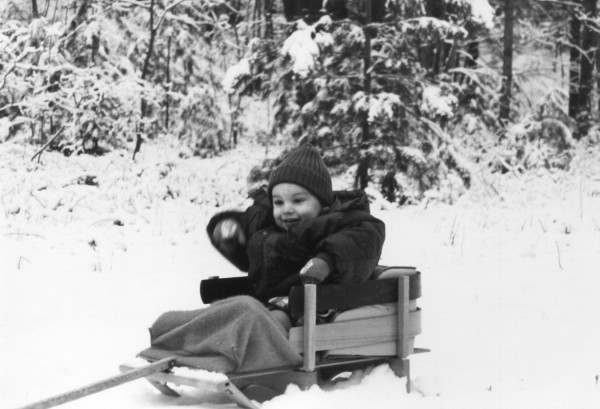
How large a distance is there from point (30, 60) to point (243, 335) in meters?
9.35

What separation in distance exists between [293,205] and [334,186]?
6401 millimetres

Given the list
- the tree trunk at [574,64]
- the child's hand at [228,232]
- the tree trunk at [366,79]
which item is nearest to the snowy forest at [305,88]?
the tree trunk at [366,79]

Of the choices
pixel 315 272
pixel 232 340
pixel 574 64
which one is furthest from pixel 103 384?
pixel 574 64

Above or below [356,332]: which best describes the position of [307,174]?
above

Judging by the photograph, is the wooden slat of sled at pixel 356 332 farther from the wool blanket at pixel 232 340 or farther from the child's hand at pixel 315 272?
the child's hand at pixel 315 272

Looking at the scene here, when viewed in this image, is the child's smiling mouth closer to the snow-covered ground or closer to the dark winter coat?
the dark winter coat

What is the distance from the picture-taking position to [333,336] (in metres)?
4.18

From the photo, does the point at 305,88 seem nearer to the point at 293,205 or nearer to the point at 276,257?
the point at 293,205

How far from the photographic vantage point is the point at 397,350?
4512mm

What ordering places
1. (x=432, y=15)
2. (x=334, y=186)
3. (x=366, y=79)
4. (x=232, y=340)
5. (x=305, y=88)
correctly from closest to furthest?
1. (x=232, y=340)
2. (x=366, y=79)
3. (x=305, y=88)
4. (x=334, y=186)
5. (x=432, y=15)

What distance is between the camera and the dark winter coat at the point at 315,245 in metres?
4.21

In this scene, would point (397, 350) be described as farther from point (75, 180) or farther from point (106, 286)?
point (75, 180)

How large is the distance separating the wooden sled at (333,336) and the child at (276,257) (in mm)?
76

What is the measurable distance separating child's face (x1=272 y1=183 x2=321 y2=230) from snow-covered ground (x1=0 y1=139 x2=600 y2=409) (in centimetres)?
92
